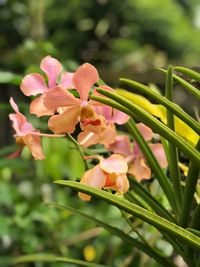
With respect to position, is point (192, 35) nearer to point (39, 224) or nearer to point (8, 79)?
point (39, 224)

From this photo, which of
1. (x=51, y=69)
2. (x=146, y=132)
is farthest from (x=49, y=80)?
(x=146, y=132)

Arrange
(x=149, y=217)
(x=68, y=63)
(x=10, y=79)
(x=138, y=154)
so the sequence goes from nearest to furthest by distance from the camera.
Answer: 1. (x=149, y=217)
2. (x=138, y=154)
3. (x=10, y=79)
4. (x=68, y=63)

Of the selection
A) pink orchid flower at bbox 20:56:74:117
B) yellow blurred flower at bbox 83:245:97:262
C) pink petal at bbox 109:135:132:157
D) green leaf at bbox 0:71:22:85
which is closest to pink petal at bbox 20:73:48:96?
pink orchid flower at bbox 20:56:74:117

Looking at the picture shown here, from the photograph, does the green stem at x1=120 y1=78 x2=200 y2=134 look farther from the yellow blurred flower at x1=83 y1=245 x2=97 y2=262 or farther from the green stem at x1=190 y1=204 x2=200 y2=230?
the yellow blurred flower at x1=83 y1=245 x2=97 y2=262

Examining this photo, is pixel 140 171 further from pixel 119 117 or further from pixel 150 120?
pixel 150 120

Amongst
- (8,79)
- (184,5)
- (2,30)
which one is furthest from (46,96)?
(184,5)

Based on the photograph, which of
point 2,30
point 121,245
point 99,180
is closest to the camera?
point 99,180

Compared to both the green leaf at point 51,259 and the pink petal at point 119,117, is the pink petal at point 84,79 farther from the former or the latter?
the green leaf at point 51,259
